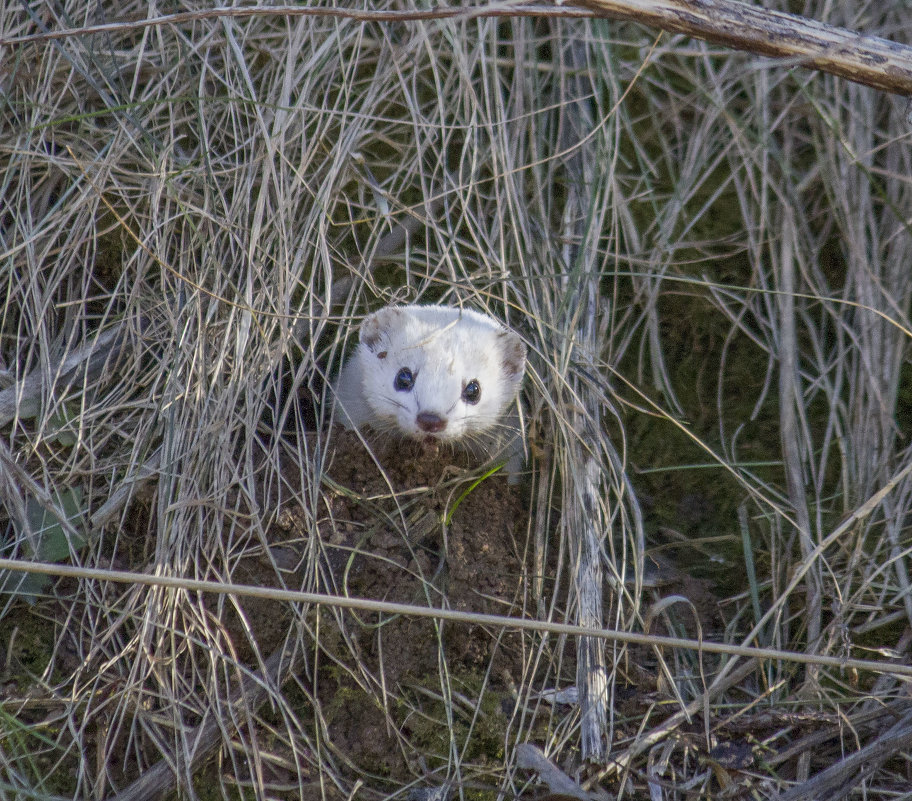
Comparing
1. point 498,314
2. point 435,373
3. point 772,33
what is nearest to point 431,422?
point 435,373

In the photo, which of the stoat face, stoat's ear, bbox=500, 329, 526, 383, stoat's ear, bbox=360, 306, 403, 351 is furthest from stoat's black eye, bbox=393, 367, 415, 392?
stoat's ear, bbox=500, 329, 526, 383

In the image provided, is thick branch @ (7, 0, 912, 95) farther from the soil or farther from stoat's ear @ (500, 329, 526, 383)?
the soil

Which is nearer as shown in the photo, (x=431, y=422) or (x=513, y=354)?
(x=431, y=422)

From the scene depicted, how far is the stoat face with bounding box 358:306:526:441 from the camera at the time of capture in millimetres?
3512

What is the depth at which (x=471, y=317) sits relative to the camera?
3816 mm

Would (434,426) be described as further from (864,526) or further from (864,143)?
(864,143)

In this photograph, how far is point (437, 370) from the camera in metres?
3.55

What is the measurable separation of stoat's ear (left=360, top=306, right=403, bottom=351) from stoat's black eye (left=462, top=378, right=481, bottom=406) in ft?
1.27

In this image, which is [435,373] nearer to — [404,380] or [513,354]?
[404,380]

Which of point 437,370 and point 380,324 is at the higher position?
point 380,324

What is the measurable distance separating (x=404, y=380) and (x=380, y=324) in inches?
10.8

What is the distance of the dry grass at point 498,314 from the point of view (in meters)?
3.00

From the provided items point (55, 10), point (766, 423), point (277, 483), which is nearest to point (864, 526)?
point (766, 423)

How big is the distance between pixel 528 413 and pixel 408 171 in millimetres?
1177
